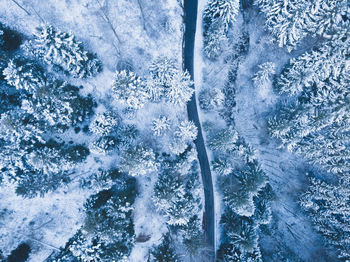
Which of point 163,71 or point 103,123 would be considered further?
point 103,123

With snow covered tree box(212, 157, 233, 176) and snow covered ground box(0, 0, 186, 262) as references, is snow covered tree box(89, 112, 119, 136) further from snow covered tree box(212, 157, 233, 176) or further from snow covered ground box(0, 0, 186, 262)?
snow covered tree box(212, 157, 233, 176)

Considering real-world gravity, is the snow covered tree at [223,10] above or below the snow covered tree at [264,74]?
above

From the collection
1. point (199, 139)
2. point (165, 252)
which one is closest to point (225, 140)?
point (199, 139)

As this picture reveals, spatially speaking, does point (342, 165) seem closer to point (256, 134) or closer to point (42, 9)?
point (256, 134)

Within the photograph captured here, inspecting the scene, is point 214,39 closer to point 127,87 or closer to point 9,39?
point 127,87

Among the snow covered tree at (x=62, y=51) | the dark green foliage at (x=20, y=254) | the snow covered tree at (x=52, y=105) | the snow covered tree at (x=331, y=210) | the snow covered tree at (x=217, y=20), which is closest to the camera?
the snow covered tree at (x=62, y=51)

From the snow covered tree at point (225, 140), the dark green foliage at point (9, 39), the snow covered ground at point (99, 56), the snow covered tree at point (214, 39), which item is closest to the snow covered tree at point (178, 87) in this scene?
the snow covered ground at point (99, 56)

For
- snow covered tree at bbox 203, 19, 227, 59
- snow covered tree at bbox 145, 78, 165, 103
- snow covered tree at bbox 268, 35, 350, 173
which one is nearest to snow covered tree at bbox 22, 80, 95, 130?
snow covered tree at bbox 145, 78, 165, 103

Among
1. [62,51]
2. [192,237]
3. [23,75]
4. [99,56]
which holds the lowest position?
[192,237]

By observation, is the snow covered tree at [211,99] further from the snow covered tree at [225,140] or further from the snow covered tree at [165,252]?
the snow covered tree at [165,252]
